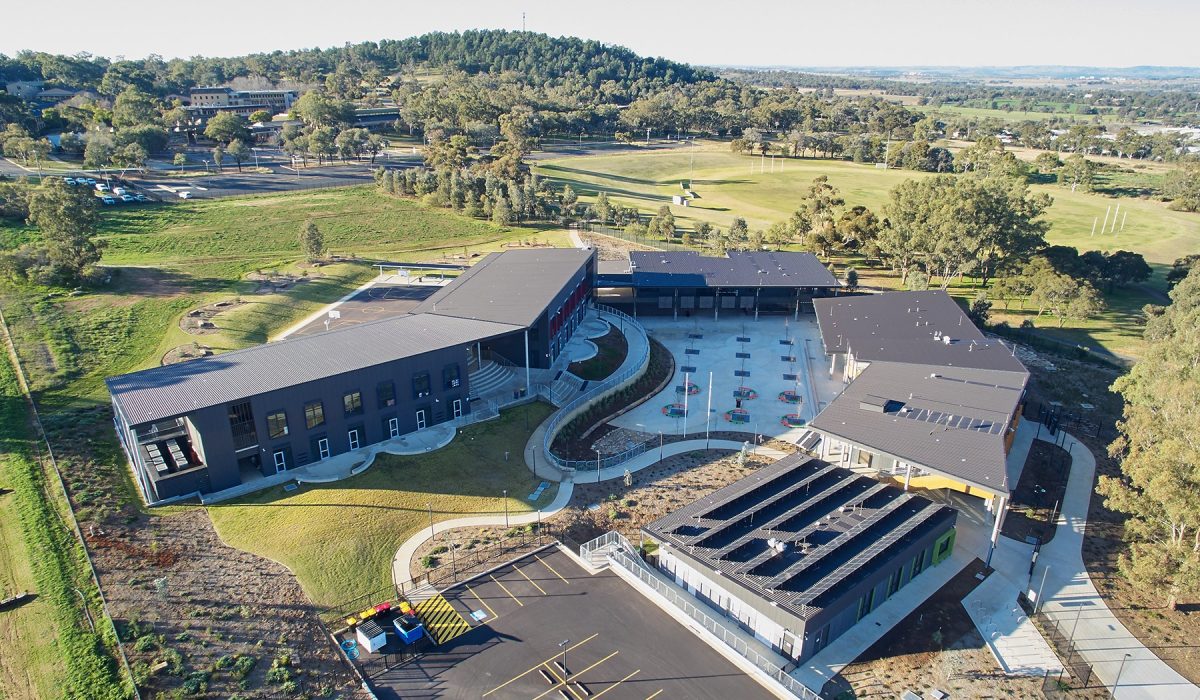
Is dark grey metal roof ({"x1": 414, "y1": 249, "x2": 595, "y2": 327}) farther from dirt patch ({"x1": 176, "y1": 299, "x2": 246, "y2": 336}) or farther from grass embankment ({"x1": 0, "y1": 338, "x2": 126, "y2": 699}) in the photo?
grass embankment ({"x1": 0, "y1": 338, "x2": 126, "y2": 699})

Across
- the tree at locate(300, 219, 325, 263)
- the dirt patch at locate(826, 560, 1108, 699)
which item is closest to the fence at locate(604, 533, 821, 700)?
the dirt patch at locate(826, 560, 1108, 699)

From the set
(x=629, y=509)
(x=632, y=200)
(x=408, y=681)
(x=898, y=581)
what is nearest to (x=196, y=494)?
(x=408, y=681)

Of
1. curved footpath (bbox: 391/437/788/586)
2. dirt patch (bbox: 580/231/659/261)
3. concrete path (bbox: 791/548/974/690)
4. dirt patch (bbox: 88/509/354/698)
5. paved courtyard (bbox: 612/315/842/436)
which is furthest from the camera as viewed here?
dirt patch (bbox: 580/231/659/261)

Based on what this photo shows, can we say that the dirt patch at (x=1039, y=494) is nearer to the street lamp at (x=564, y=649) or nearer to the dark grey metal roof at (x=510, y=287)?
the street lamp at (x=564, y=649)

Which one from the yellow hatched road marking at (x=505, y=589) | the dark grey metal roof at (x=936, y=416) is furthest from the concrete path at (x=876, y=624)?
the yellow hatched road marking at (x=505, y=589)

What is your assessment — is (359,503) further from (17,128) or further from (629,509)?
(17,128)

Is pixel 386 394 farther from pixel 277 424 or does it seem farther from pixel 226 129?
pixel 226 129
